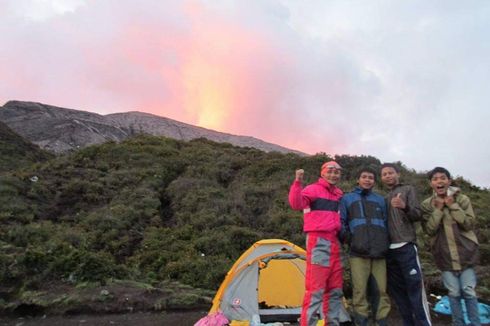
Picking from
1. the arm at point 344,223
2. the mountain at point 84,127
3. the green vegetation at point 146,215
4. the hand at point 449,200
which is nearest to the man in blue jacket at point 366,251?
the arm at point 344,223

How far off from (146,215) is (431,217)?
422 inches

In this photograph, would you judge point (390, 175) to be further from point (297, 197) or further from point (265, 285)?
point (265, 285)

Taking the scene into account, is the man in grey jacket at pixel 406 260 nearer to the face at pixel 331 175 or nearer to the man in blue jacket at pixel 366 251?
the man in blue jacket at pixel 366 251

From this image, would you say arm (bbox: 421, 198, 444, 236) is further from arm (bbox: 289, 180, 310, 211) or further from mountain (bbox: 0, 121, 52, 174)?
mountain (bbox: 0, 121, 52, 174)

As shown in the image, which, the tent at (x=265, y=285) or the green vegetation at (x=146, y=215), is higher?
the green vegetation at (x=146, y=215)

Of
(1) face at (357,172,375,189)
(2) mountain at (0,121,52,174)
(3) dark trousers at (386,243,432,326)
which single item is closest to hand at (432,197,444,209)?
(3) dark trousers at (386,243,432,326)

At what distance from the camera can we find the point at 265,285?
26.5 feet

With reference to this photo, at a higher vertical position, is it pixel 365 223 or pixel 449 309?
pixel 365 223

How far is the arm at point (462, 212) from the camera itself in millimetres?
5012

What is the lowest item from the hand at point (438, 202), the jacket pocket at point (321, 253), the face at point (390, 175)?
the jacket pocket at point (321, 253)

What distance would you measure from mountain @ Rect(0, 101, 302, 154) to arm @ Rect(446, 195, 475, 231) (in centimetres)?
3354

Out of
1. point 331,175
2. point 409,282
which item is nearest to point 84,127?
point 331,175

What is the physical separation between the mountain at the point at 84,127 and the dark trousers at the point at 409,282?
33.2m

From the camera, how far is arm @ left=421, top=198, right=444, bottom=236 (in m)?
5.12
